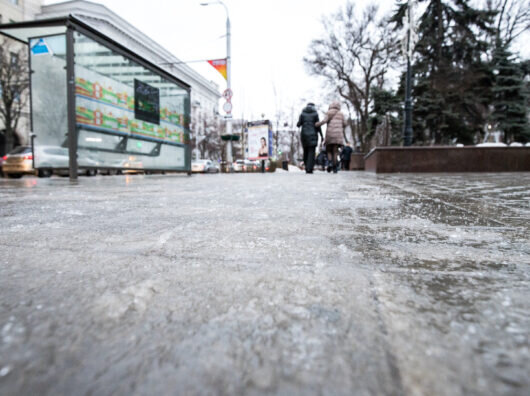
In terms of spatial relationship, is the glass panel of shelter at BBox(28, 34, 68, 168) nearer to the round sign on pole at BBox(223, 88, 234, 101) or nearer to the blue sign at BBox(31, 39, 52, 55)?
the blue sign at BBox(31, 39, 52, 55)

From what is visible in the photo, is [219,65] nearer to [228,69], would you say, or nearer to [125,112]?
[228,69]

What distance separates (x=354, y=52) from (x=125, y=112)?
16.4 meters

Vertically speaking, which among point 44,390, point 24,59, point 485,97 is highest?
point 24,59

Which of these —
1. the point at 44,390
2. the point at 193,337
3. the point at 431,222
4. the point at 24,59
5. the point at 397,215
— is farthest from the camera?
the point at 24,59

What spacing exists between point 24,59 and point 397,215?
2404 cm

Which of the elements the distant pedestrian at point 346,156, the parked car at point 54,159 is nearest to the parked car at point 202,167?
the distant pedestrian at point 346,156


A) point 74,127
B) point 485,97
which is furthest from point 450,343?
point 485,97

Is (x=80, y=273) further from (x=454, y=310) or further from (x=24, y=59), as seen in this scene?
(x=24, y=59)

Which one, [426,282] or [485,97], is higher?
[485,97]

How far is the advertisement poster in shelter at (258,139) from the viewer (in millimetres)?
20344

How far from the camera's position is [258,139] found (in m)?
20.9

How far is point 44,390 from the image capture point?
0.42 meters

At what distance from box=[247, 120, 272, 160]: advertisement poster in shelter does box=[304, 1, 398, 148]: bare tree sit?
16.1 feet

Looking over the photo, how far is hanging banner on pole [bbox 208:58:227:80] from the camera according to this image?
1463cm
